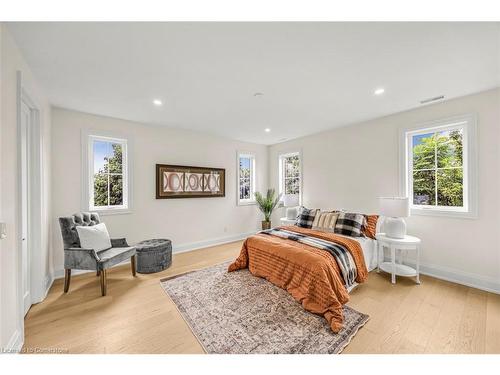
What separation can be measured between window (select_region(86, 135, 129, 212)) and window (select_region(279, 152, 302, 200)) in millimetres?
3498

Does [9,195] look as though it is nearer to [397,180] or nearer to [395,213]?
[395,213]

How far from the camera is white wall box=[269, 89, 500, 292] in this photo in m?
2.40

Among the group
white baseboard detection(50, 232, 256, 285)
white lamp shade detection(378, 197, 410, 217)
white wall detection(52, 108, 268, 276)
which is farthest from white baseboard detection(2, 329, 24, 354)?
white lamp shade detection(378, 197, 410, 217)

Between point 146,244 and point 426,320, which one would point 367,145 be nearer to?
point 426,320

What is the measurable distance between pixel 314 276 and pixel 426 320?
1.09 metres

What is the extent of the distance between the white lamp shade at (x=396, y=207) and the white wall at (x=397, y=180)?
0.58m

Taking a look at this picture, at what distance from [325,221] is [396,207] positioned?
3.21 feet

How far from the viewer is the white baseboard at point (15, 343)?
1.40 m

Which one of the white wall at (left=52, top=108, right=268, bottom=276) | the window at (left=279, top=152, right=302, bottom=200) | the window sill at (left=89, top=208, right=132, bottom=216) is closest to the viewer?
the white wall at (left=52, top=108, right=268, bottom=276)

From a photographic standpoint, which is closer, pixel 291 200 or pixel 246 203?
pixel 291 200

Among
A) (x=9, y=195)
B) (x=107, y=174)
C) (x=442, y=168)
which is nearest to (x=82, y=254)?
(x=9, y=195)

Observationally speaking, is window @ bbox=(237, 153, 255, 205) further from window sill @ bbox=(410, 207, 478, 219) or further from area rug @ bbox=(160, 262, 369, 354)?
window sill @ bbox=(410, 207, 478, 219)

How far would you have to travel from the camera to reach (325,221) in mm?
3223
